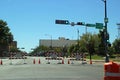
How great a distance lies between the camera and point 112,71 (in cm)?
1196

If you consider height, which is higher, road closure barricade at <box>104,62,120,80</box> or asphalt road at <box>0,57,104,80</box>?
road closure barricade at <box>104,62,120,80</box>

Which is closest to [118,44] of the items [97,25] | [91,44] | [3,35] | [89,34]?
[89,34]

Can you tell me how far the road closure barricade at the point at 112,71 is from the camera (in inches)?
468

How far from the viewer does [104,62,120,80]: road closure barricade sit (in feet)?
39.0

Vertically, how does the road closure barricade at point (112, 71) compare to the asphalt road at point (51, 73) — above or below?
above

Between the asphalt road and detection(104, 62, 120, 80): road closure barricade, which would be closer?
detection(104, 62, 120, 80): road closure barricade

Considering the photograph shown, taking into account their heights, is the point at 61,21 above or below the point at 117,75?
above

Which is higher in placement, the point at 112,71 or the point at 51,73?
the point at 112,71

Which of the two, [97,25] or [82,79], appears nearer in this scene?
[82,79]

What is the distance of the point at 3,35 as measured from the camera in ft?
477

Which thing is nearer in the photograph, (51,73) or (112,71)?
(112,71)

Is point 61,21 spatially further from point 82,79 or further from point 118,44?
point 118,44

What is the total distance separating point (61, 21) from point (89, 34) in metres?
55.8

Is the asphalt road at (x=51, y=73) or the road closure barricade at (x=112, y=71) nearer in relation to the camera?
the road closure barricade at (x=112, y=71)
